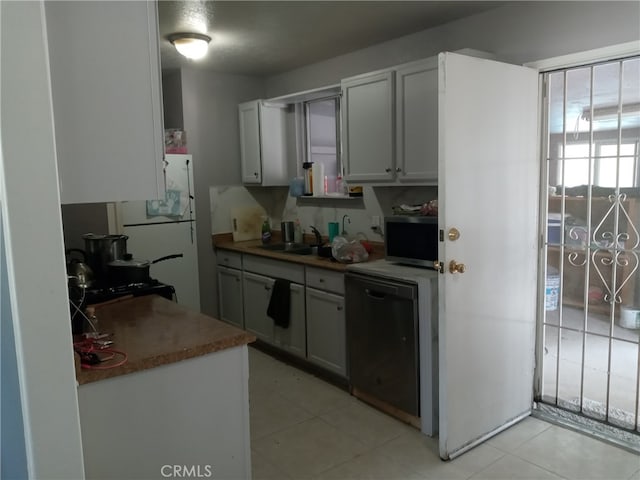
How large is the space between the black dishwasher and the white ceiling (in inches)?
64.1

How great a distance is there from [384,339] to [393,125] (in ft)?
4.54

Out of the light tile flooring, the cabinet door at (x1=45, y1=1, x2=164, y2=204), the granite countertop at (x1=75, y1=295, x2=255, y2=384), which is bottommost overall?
the light tile flooring

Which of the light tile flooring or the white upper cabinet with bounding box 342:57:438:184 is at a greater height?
the white upper cabinet with bounding box 342:57:438:184

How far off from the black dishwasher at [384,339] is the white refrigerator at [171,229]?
173 cm

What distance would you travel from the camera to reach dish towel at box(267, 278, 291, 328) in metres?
3.86

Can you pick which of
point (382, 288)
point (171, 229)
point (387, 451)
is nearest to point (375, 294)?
point (382, 288)

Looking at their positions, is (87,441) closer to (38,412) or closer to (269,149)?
(38,412)

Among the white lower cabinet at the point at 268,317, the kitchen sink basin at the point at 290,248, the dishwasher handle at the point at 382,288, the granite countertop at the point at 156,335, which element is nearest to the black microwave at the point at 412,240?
the dishwasher handle at the point at 382,288

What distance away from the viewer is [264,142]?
4527mm

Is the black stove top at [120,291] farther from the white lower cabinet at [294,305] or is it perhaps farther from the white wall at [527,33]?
the white wall at [527,33]

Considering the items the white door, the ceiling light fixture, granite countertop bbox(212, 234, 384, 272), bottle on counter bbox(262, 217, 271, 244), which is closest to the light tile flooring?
the white door

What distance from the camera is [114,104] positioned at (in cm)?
158

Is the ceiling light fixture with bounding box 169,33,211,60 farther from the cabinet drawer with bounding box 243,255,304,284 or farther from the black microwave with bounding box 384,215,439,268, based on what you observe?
the black microwave with bounding box 384,215,439,268

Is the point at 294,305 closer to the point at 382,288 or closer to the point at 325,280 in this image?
the point at 325,280
